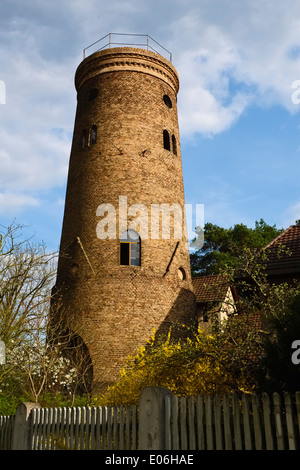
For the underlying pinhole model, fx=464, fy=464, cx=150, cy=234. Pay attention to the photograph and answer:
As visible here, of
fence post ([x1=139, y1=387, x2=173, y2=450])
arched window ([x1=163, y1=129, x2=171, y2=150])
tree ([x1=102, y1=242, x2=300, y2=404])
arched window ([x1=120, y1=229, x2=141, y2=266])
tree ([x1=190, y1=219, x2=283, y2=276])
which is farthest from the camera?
tree ([x1=190, y1=219, x2=283, y2=276])

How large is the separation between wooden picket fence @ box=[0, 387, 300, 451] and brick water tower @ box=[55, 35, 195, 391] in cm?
900

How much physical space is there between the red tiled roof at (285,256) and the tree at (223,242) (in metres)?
19.2

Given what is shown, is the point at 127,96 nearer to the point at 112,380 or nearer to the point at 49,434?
the point at 112,380

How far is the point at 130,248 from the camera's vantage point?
58.0ft

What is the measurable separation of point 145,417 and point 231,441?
3.77 ft

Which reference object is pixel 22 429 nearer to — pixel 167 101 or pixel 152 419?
pixel 152 419

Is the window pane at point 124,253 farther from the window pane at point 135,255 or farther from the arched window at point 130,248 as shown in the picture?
the window pane at point 135,255

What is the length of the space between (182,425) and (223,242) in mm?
30942

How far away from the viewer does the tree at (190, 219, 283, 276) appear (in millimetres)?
34094

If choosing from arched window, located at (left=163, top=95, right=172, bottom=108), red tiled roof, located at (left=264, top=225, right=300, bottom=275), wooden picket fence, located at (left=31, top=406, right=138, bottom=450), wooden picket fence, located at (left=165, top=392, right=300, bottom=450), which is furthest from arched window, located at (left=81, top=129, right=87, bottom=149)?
wooden picket fence, located at (left=165, top=392, right=300, bottom=450)

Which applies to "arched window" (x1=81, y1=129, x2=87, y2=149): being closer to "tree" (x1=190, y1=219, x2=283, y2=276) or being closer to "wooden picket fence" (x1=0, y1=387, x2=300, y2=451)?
"wooden picket fence" (x1=0, y1=387, x2=300, y2=451)

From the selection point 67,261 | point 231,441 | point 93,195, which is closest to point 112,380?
point 67,261

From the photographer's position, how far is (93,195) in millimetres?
18188
